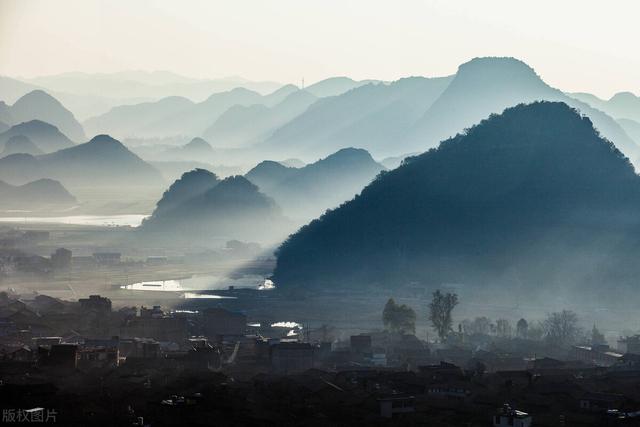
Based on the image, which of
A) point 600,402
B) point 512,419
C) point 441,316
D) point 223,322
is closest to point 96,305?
point 223,322

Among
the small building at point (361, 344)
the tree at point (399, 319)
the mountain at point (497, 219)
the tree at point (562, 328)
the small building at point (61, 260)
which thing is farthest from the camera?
the small building at point (61, 260)

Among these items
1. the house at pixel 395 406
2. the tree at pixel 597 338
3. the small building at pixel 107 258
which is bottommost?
the house at pixel 395 406

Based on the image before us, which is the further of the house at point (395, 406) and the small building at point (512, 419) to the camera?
the house at point (395, 406)

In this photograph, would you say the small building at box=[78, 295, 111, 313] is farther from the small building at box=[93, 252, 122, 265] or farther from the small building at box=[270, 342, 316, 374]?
the small building at box=[93, 252, 122, 265]

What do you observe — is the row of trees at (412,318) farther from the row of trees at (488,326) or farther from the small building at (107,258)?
the small building at (107,258)

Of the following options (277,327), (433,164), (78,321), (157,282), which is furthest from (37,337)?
(433,164)

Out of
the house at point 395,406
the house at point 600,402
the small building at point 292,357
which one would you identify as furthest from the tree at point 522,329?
the house at point 395,406

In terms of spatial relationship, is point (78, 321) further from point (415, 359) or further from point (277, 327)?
point (415, 359)

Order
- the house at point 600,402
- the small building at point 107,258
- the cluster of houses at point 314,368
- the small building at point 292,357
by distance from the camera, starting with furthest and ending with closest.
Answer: the small building at point 107,258 < the small building at point 292,357 < the cluster of houses at point 314,368 < the house at point 600,402
